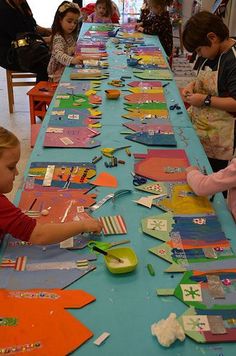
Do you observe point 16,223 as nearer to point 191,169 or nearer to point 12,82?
point 191,169

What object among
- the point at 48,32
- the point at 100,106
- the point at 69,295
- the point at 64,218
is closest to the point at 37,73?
the point at 48,32

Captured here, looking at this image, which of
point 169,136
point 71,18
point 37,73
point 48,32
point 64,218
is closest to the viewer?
point 64,218

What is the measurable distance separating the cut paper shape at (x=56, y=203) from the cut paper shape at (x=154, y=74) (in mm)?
1522

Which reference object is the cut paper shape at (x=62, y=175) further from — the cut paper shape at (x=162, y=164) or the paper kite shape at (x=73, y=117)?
the paper kite shape at (x=73, y=117)

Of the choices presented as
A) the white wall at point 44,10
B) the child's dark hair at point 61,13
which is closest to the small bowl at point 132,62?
the child's dark hair at point 61,13

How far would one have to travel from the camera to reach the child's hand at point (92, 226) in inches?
50.1

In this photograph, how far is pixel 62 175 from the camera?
1621 millimetres

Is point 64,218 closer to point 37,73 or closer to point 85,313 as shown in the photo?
point 85,313

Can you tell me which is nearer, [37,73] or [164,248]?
[164,248]

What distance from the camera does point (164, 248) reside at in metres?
1.24

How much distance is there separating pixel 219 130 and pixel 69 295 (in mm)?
1384

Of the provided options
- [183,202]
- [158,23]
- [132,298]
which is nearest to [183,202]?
[183,202]

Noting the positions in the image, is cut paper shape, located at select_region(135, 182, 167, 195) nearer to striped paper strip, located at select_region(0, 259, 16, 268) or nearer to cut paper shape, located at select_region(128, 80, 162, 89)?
striped paper strip, located at select_region(0, 259, 16, 268)

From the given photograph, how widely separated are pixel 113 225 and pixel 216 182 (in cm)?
37
